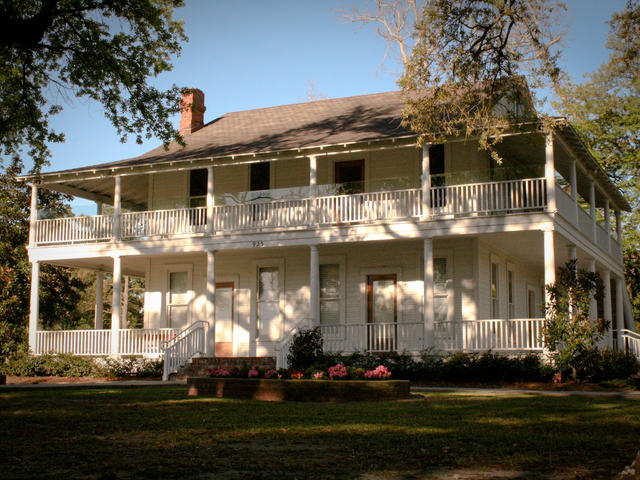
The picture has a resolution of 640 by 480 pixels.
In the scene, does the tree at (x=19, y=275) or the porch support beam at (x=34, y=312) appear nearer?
the porch support beam at (x=34, y=312)

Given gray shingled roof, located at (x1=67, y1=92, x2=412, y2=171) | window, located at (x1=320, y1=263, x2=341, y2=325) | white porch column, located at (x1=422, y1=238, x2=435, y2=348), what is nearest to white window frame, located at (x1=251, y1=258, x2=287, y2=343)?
window, located at (x1=320, y1=263, x2=341, y2=325)

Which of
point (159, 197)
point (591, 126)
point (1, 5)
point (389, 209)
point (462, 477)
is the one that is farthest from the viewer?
point (591, 126)

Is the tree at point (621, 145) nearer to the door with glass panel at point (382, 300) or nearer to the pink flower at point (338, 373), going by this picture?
the door with glass panel at point (382, 300)

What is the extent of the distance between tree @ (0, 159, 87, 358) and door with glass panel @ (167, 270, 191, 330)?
526 cm

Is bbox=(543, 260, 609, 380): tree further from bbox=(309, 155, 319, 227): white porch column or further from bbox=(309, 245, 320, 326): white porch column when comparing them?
bbox=(309, 155, 319, 227): white porch column

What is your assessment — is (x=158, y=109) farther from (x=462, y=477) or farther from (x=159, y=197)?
(x=462, y=477)

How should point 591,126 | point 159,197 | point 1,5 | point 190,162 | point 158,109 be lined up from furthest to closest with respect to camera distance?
point 591,126 → point 159,197 → point 190,162 → point 158,109 → point 1,5

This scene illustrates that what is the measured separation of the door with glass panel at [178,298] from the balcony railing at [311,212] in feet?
7.37

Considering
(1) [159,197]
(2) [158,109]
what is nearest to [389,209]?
(2) [158,109]

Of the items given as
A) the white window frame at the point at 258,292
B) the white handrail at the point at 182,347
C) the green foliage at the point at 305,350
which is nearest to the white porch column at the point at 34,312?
the white handrail at the point at 182,347

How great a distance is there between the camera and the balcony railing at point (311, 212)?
19.7 metres

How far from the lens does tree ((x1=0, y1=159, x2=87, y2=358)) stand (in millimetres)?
28969

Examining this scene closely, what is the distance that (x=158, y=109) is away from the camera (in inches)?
639

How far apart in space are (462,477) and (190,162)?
18.2 meters
